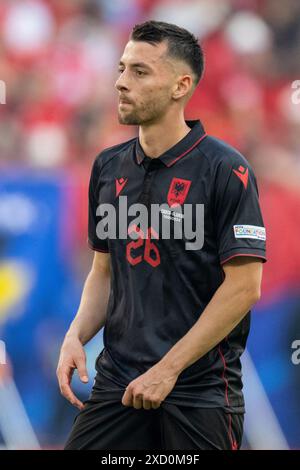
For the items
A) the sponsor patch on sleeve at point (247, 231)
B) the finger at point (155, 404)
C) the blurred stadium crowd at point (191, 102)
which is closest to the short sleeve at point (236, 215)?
the sponsor patch on sleeve at point (247, 231)

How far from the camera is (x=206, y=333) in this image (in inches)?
115

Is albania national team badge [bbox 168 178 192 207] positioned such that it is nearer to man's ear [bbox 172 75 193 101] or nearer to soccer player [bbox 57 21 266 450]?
soccer player [bbox 57 21 266 450]

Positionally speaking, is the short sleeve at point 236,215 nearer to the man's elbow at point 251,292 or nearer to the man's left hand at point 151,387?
the man's elbow at point 251,292

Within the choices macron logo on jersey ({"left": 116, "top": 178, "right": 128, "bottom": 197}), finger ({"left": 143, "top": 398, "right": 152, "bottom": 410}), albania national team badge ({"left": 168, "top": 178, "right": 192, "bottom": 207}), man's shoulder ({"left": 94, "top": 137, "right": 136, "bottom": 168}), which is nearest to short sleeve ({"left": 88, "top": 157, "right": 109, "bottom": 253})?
man's shoulder ({"left": 94, "top": 137, "right": 136, "bottom": 168})

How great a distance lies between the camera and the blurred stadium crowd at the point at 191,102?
16.6 ft

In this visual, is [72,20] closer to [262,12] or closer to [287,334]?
[262,12]

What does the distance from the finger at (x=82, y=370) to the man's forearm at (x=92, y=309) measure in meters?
0.12

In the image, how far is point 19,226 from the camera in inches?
199

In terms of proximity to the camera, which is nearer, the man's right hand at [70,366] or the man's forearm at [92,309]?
the man's right hand at [70,366]

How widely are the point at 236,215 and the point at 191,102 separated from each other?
7.30 feet

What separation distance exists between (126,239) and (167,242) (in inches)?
6.9

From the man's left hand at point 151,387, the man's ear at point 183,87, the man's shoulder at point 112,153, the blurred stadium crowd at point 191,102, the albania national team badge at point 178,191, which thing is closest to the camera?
the man's left hand at point 151,387

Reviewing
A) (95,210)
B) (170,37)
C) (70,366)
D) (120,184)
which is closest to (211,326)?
(70,366)

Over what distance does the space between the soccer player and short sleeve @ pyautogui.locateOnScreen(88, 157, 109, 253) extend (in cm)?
14
